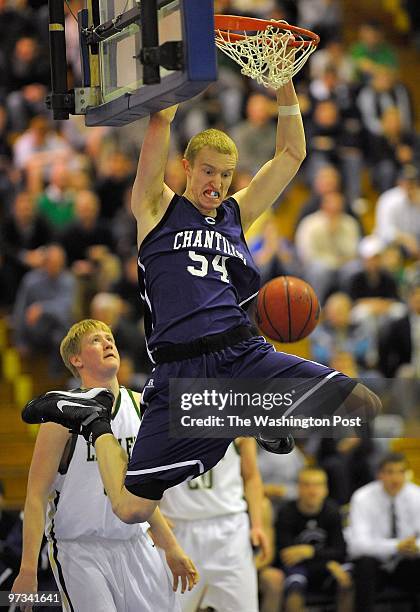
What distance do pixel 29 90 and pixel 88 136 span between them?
99 cm

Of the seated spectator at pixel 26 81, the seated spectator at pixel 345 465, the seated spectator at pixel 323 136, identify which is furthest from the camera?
the seated spectator at pixel 323 136

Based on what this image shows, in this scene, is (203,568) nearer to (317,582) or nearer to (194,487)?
(194,487)

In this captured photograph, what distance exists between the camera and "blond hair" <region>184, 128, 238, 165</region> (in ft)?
21.2

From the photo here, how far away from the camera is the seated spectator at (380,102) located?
1706cm

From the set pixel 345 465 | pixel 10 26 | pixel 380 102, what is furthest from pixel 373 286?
pixel 10 26

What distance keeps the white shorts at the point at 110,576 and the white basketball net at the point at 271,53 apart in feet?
8.37

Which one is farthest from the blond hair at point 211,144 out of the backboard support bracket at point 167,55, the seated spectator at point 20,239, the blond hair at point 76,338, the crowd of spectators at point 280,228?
the seated spectator at point 20,239

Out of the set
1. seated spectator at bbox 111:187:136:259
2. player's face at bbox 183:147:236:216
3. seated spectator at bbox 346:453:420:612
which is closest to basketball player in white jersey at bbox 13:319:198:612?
player's face at bbox 183:147:236:216

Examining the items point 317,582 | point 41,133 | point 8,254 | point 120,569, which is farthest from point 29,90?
point 120,569

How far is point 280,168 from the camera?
683 centimetres

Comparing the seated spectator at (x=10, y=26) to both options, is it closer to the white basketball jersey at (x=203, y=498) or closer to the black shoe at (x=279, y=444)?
the white basketball jersey at (x=203, y=498)

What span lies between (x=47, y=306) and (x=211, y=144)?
266 inches

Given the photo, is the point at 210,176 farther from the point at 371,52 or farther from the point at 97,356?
the point at 371,52

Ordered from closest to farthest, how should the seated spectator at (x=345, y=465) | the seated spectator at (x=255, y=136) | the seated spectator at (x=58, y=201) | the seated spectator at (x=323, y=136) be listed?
1. the seated spectator at (x=345, y=465)
2. the seated spectator at (x=58, y=201)
3. the seated spectator at (x=255, y=136)
4. the seated spectator at (x=323, y=136)
